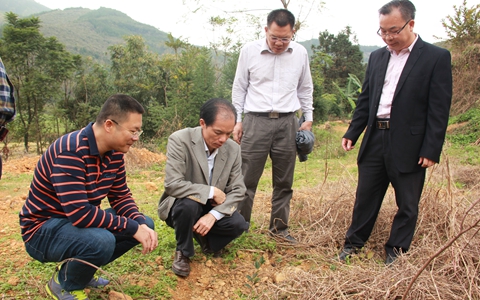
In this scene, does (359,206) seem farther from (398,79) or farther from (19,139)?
(19,139)

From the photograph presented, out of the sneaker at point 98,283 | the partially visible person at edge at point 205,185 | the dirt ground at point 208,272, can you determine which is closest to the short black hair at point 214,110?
the partially visible person at edge at point 205,185

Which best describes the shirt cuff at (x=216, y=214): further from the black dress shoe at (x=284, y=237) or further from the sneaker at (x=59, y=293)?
the sneaker at (x=59, y=293)

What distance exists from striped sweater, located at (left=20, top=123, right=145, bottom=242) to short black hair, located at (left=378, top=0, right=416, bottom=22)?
2.10m

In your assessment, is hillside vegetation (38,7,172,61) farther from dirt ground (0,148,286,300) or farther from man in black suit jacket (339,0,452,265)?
man in black suit jacket (339,0,452,265)

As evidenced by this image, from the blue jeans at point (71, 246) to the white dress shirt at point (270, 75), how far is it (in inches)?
64.6

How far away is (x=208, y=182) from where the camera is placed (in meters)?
2.84

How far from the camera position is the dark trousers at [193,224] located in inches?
Result: 103

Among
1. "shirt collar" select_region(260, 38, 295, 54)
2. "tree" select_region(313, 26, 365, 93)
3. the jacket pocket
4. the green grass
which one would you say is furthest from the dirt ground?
"tree" select_region(313, 26, 365, 93)

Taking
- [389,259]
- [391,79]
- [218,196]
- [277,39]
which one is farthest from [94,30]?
[389,259]

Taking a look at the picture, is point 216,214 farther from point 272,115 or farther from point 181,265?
point 272,115

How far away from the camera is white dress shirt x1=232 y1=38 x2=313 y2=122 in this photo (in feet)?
10.6

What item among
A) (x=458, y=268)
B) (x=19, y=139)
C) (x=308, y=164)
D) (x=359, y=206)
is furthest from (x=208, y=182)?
(x=19, y=139)

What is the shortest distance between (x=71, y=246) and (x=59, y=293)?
1.13ft

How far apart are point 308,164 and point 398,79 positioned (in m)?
6.16
